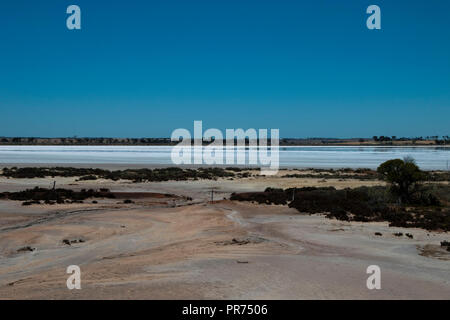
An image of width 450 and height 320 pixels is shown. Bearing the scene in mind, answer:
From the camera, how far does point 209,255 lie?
1240 cm

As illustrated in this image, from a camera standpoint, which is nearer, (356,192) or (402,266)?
(402,266)

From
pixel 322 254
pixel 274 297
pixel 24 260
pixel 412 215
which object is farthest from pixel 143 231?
pixel 412 215

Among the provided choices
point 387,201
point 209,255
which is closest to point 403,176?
point 387,201

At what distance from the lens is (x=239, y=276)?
10062mm

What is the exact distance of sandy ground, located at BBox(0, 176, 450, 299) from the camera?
9.06 m

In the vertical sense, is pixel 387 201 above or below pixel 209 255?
above

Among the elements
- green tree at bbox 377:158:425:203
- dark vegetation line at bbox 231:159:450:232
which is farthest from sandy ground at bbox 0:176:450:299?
green tree at bbox 377:158:425:203

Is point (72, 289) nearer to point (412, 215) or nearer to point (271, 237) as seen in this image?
point (271, 237)

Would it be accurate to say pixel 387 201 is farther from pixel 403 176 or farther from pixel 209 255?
pixel 209 255

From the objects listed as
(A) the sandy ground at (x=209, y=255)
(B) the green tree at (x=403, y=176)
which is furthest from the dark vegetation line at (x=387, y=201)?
(A) the sandy ground at (x=209, y=255)

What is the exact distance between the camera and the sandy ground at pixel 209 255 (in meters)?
9.06

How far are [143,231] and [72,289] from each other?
7.56 meters

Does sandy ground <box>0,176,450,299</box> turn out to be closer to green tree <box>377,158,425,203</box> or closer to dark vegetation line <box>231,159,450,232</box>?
dark vegetation line <box>231,159,450,232</box>

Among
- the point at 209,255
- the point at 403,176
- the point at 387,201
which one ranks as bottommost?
the point at 209,255
